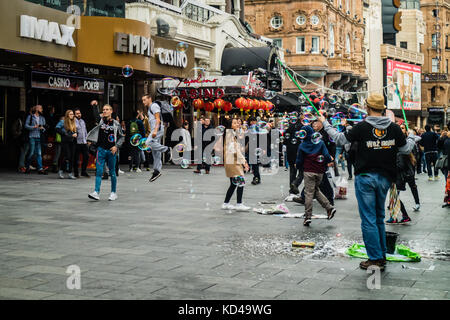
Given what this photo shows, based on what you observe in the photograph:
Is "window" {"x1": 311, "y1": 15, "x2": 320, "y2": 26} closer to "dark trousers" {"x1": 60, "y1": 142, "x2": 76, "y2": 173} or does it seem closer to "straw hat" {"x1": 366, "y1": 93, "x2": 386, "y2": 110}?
"dark trousers" {"x1": 60, "y1": 142, "x2": 76, "y2": 173}

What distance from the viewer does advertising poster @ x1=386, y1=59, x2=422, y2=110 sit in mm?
63188

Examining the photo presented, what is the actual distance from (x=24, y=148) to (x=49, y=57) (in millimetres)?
2776

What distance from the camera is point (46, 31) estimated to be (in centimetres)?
1648

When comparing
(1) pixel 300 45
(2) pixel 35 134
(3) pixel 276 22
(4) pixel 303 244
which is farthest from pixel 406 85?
(4) pixel 303 244

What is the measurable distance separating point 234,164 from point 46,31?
8329mm

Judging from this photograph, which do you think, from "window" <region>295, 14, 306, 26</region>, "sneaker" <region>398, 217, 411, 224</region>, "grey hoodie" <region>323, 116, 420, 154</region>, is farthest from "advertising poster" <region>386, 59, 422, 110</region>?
"grey hoodie" <region>323, 116, 420, 154</region>

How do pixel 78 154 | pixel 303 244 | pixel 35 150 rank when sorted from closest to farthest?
pixel 303 244 → pixel 78 154 → pixel 35 150

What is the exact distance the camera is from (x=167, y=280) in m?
5.72

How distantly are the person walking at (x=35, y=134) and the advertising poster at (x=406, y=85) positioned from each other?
4917cm

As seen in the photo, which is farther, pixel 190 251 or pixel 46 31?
pixel 46 31

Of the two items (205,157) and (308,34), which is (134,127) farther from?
(308,34)

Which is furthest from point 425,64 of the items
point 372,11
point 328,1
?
point 328,1

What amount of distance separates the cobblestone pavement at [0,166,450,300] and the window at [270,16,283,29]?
35279 millimetres

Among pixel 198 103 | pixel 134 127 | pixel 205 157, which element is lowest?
pixel 205 157
